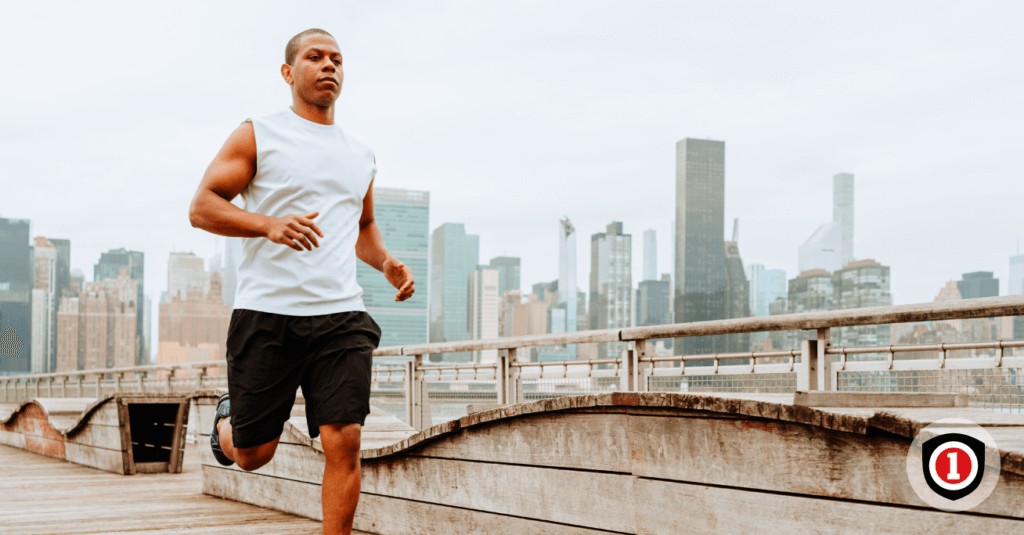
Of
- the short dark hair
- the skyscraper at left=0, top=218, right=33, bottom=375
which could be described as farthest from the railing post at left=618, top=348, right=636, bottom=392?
the skyscraper at left=0, top=218, right=33, bottom=375

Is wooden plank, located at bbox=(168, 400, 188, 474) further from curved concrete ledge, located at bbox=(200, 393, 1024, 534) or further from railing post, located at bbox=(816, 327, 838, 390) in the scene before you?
railing post, located at bbox=(816, 327, 838, 390)

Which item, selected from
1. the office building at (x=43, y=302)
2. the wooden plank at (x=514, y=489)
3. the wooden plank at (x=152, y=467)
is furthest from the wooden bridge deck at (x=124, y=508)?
the office building at (x=43, y=302)

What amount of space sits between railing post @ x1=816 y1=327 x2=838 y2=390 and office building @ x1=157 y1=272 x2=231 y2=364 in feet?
510

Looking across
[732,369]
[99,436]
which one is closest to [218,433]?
[732,369]

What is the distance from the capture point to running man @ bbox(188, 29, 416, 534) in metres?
2.75

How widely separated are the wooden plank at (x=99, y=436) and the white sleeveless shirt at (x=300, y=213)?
541cm

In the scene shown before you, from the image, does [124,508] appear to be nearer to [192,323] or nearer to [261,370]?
[261,370]

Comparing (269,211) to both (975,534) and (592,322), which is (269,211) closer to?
(975,534)

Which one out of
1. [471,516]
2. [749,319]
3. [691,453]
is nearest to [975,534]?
[691,453]

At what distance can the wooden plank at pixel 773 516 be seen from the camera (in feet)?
6.18

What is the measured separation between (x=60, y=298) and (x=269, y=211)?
660 ft

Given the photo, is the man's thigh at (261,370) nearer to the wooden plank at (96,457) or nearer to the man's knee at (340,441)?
the man's knee at (340,441)

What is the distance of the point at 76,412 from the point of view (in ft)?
32.3

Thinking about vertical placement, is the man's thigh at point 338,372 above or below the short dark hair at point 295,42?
below
